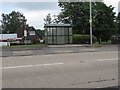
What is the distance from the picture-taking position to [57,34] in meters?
22.6

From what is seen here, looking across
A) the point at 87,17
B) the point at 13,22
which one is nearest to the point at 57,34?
the point at 87,17

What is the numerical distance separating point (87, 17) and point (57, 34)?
842 cm

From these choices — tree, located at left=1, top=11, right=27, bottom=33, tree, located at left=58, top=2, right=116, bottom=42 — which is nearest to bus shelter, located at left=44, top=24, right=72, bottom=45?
tree, located at left=58, top=2, right=116, bottom=42

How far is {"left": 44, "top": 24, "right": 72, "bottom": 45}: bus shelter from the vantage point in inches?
883

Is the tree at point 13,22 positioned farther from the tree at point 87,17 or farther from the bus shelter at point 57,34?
the bus shelter at point 57,34

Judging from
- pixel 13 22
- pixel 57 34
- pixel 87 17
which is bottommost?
pixel 57 34

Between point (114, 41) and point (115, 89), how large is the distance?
21773 millimetres

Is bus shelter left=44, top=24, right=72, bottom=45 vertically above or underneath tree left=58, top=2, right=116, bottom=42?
underneath

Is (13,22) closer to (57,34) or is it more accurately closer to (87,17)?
(87,17)

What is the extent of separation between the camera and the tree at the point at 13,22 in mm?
92500

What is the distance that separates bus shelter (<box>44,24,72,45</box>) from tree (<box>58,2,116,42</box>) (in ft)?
22.2

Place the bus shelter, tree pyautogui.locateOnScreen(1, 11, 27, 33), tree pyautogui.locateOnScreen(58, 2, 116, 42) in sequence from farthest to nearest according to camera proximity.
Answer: tree pyautogui.locateOnScreen(1, 11, 27, 33)
tree pyautogui.locateOnScreen(58, 2, 116, 42)
the bus shelter

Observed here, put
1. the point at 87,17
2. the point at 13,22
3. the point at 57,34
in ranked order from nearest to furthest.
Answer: the point at 57,34 < the point at 87,17 < the point at 13,22

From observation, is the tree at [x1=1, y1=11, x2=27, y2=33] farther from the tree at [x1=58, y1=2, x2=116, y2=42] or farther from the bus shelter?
the bus shelter
